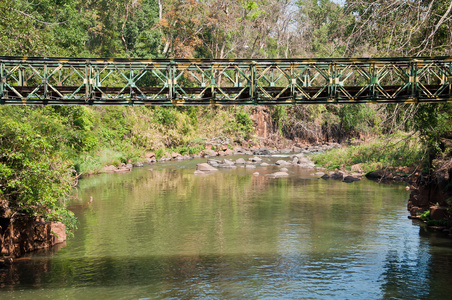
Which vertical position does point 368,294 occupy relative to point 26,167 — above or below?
below

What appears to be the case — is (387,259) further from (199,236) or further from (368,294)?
(199,236)

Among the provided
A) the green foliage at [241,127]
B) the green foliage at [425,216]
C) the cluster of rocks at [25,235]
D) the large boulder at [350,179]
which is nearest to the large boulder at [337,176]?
the large boulder at [350,179]

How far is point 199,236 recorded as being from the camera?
21.8 m

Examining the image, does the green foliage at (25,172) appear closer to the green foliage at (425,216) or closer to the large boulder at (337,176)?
the green foliage at (425,216)

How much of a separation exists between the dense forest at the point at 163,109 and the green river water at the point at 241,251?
3077mm

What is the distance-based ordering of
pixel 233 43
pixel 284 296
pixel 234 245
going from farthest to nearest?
pixel 233 43, pixel 234 245, pixel 284 296

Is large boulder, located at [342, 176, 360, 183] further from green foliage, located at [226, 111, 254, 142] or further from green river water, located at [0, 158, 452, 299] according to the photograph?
green foliage, located at [226, 111, 254, 142]

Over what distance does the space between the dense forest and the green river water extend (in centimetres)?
308

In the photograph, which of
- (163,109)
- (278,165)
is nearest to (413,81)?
(278,165)

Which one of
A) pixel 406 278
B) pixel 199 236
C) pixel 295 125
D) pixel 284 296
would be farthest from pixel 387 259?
pixel 295 125

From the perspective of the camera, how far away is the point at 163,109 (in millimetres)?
58375

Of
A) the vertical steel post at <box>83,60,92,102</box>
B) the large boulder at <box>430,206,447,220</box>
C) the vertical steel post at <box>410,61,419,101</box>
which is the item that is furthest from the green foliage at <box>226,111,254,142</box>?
the vertical steel post at <box>410,61,419,101</box>

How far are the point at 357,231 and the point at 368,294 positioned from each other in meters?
7.40

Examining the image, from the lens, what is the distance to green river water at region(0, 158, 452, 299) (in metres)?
15.8
